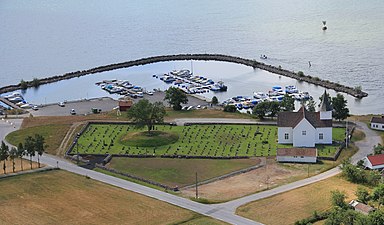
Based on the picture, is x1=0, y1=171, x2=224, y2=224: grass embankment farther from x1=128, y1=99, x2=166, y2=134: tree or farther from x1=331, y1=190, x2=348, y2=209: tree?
x1=128, y1=99, x2=166, y2=134: tree

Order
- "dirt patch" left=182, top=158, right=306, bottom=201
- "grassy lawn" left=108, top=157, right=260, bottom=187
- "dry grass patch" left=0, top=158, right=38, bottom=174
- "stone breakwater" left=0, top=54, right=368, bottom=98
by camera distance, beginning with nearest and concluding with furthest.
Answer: "dirt patch" left=182, top=158, right=306, bottom=201 < "grassy lawn" left=108, top=157, right=260, bottom=187 < "dry grass patch" left=0, top=158, right=38, bottom=174 < "stone breakwater" left=0, top=54, right=368, bottom=98

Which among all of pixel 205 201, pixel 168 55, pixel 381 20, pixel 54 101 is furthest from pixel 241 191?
pixel 381 20

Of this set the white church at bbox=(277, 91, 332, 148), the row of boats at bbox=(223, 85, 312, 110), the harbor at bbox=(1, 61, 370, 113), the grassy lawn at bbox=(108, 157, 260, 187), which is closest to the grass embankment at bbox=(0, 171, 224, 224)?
the grassy lawn at bbox=(108, 157, 260, 187)

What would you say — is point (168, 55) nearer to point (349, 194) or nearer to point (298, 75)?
point (298, 75)

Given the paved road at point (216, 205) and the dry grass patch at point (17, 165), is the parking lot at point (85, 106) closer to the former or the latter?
the paved road at point (216, 205)

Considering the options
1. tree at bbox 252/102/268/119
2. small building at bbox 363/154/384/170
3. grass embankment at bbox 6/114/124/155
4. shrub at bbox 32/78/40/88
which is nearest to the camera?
small building at bbox 363/154/384/170

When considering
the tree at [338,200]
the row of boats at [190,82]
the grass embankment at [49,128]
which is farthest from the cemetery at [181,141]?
the row of boats at [190,82]
